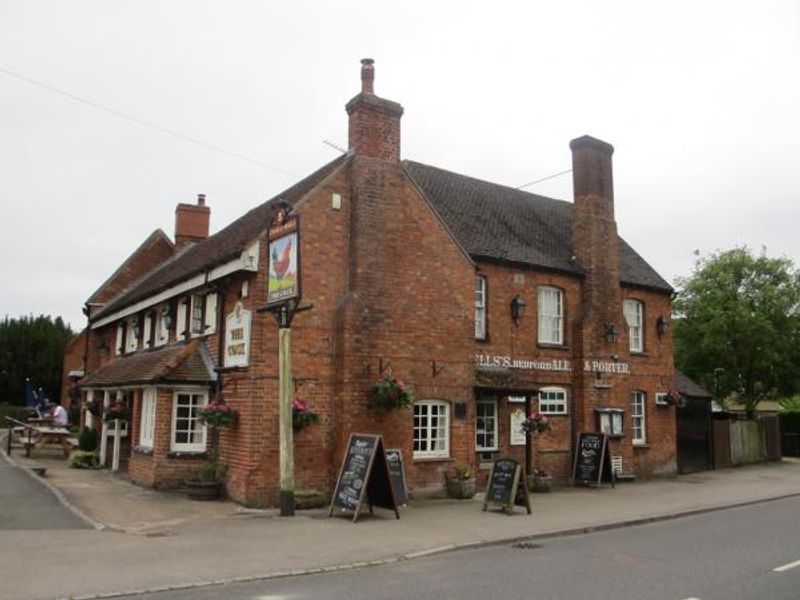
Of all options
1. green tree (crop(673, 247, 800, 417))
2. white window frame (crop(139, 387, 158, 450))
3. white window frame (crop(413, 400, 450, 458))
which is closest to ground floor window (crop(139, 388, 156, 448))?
white window frame (crop(139, 387, 158, 450))

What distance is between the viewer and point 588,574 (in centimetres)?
884

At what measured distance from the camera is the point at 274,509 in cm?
1380

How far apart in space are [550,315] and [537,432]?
13.4 ft

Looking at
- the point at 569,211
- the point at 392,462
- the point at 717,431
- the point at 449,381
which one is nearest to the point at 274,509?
the point at 392,462

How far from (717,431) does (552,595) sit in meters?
20.6

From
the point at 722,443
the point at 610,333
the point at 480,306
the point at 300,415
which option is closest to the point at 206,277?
the point at 300,415

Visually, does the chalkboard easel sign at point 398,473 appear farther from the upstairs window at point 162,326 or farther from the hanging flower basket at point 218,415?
the upstairs window at point 162,326

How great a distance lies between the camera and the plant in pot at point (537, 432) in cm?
1752

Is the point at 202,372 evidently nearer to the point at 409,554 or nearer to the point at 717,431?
the point at 409,554

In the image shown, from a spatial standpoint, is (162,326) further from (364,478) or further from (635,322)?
(635,322)

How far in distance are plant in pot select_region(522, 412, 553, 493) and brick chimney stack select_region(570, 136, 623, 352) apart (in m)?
3.91

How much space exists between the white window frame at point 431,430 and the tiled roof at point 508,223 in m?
4.35

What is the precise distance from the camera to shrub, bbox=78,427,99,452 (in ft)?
73.0

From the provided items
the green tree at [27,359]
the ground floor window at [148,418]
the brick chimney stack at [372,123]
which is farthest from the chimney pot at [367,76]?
the green tree at [27,359]
